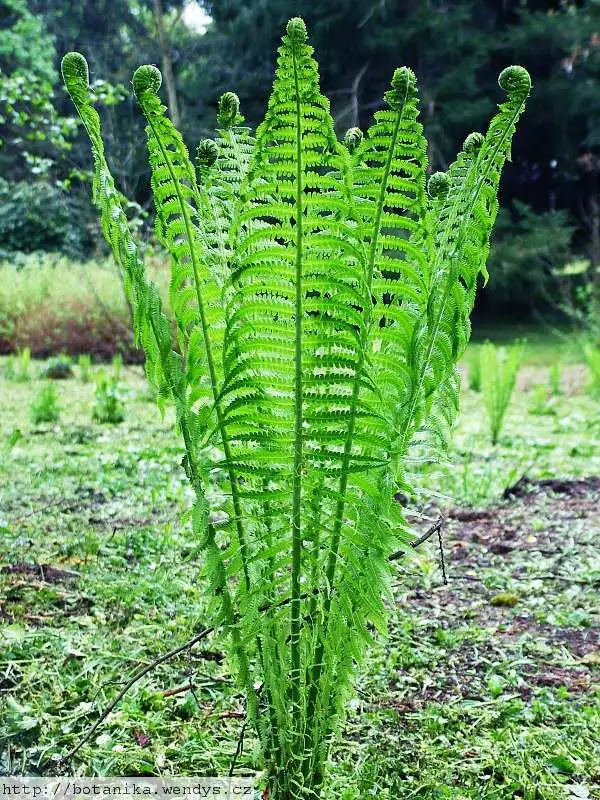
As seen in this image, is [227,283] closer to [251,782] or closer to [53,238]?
[251,782]

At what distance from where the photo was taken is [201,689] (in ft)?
5.43

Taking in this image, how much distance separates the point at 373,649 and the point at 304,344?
1088mm

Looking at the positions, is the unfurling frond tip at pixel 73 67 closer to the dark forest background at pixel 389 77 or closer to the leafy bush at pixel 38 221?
the dark forest background at pixel 389 77

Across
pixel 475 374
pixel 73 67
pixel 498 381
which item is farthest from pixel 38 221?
pixel 73 67

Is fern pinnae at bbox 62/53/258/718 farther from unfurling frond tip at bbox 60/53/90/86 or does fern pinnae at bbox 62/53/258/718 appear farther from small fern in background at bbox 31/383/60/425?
small fern in background at bbox 31/383/60/425

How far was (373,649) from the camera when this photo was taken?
186 cm

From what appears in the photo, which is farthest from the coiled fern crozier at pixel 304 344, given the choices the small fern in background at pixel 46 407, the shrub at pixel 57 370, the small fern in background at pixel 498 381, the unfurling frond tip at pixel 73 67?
the shrub at pixel 57 370

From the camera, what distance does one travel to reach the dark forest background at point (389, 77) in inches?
485

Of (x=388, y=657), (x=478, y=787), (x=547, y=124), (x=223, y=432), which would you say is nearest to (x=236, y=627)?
A: (x=223, y=432)

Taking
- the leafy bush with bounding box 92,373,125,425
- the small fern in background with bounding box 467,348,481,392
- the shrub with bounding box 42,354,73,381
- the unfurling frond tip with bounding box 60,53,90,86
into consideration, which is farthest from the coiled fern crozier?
the shrub with bounding box 42,354,73,381

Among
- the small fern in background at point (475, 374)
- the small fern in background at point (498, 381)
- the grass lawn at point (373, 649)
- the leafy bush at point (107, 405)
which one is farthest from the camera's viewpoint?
the small fern in background at point (475, 374)

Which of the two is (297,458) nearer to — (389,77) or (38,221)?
(389,77)

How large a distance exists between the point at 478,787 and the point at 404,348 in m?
0.83

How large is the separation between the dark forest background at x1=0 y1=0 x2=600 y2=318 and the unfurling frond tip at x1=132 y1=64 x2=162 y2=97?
35.7 feet
